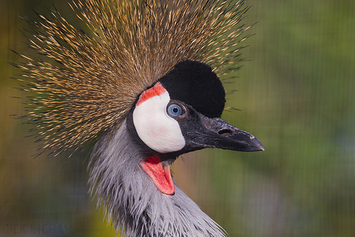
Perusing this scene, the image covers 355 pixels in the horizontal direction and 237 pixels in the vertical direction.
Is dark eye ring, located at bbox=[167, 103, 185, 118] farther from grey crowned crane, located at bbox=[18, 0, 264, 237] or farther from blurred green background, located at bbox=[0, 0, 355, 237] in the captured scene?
blurred green background, located at bbox=[0, 0, 355, 237]

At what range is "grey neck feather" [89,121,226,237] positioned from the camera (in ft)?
2.77

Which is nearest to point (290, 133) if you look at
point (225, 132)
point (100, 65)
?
point (225, 132)

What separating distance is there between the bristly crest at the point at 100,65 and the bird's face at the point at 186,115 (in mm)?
60

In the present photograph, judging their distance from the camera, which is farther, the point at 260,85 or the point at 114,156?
the point at 260,85

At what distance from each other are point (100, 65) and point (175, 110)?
225mm

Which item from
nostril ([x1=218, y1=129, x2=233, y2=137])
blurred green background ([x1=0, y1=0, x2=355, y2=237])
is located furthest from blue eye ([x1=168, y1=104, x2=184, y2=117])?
blurred green background ([x1=0, y1=0, x2=355, y2=237])

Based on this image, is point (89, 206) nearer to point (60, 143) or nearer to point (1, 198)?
A: point (1, 198)

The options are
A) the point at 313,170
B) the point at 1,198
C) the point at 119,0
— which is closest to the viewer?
the point at 119,0

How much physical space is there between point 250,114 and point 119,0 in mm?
1436

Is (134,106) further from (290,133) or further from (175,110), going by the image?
(290,133)

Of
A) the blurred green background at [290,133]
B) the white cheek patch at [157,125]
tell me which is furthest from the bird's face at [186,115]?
the blurred green background at [290,133]

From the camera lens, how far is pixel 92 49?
86cm

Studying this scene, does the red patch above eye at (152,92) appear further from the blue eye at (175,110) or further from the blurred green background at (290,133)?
the blurred green background at (290,133)

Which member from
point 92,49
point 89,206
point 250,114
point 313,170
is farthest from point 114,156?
point 313,170
